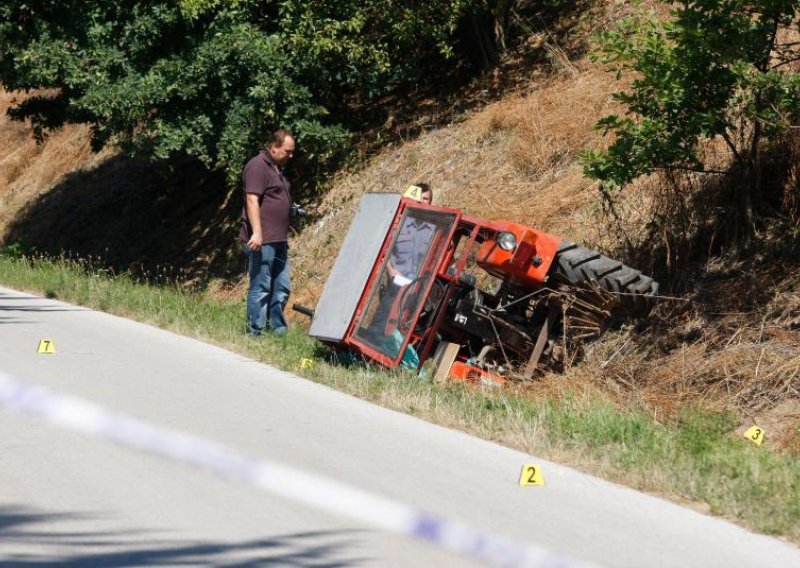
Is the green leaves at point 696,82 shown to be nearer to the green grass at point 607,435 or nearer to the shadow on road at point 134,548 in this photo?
the green grass at point 607,435

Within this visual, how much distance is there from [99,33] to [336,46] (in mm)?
3569

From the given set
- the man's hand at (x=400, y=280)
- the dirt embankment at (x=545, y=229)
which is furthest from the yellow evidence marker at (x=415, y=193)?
the dirt embankment at (x=545, y=229)

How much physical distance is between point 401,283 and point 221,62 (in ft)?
26.7

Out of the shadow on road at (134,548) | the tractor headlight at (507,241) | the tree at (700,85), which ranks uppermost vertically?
the tree at (700,85)

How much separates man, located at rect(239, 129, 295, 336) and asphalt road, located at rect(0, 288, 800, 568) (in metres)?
2.94

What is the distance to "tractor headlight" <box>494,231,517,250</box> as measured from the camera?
10078mm

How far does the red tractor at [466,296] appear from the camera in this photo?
10.3m

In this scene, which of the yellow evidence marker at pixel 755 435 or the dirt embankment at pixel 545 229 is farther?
the dirt embankment at pixel 545 229

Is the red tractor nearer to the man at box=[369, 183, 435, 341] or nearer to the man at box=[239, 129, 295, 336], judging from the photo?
the man at box=[369, 183, 435, 341]

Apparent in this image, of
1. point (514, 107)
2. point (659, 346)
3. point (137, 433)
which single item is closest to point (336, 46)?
point (514, 107)

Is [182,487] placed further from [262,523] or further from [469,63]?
[469,63]

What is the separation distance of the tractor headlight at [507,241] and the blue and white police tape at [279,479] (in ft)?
11.7

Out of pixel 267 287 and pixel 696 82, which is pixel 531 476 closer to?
pixel 696 82

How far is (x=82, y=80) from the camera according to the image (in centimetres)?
1817
